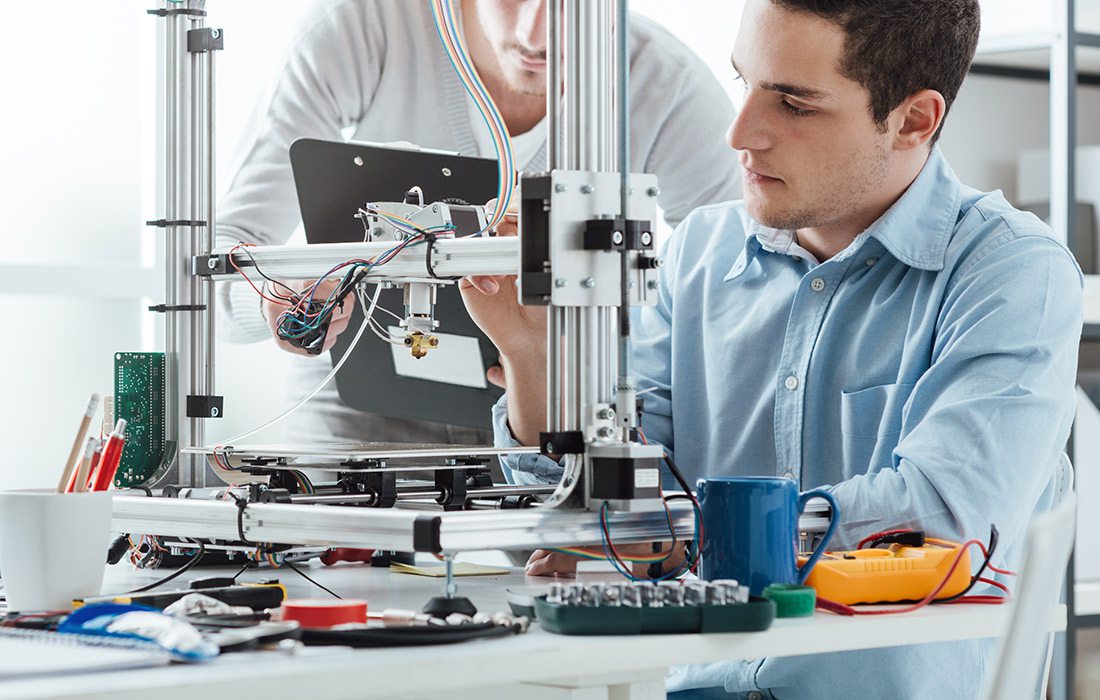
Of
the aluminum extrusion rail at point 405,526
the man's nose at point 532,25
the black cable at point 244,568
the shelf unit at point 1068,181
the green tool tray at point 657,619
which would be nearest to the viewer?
the green tool tray at point 657,619

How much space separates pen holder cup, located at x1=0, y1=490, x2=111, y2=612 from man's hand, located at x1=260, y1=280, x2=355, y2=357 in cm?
39

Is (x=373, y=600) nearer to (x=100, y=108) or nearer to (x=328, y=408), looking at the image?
(x=328, y=408)

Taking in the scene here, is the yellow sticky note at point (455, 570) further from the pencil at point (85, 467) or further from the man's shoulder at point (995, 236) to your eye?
the man's shoulder at point (995, 236)

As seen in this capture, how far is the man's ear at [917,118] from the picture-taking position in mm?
1474

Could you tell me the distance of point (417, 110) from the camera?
2.21 meters

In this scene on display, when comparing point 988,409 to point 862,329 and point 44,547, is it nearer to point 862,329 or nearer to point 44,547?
point 862,329

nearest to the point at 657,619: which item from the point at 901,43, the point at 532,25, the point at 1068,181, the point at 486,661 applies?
the point at 486,661

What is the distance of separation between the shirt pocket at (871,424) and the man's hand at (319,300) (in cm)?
52

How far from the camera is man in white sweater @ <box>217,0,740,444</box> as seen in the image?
6.81 feet

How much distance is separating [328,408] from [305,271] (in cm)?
95

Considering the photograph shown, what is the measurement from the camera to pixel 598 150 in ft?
3.44

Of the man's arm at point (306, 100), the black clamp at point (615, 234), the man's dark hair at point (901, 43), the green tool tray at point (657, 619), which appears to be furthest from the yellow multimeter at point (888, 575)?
the man's arm at point (306, 100)

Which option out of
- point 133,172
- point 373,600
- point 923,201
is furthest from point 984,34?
point 373,600

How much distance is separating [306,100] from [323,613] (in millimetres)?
1467
